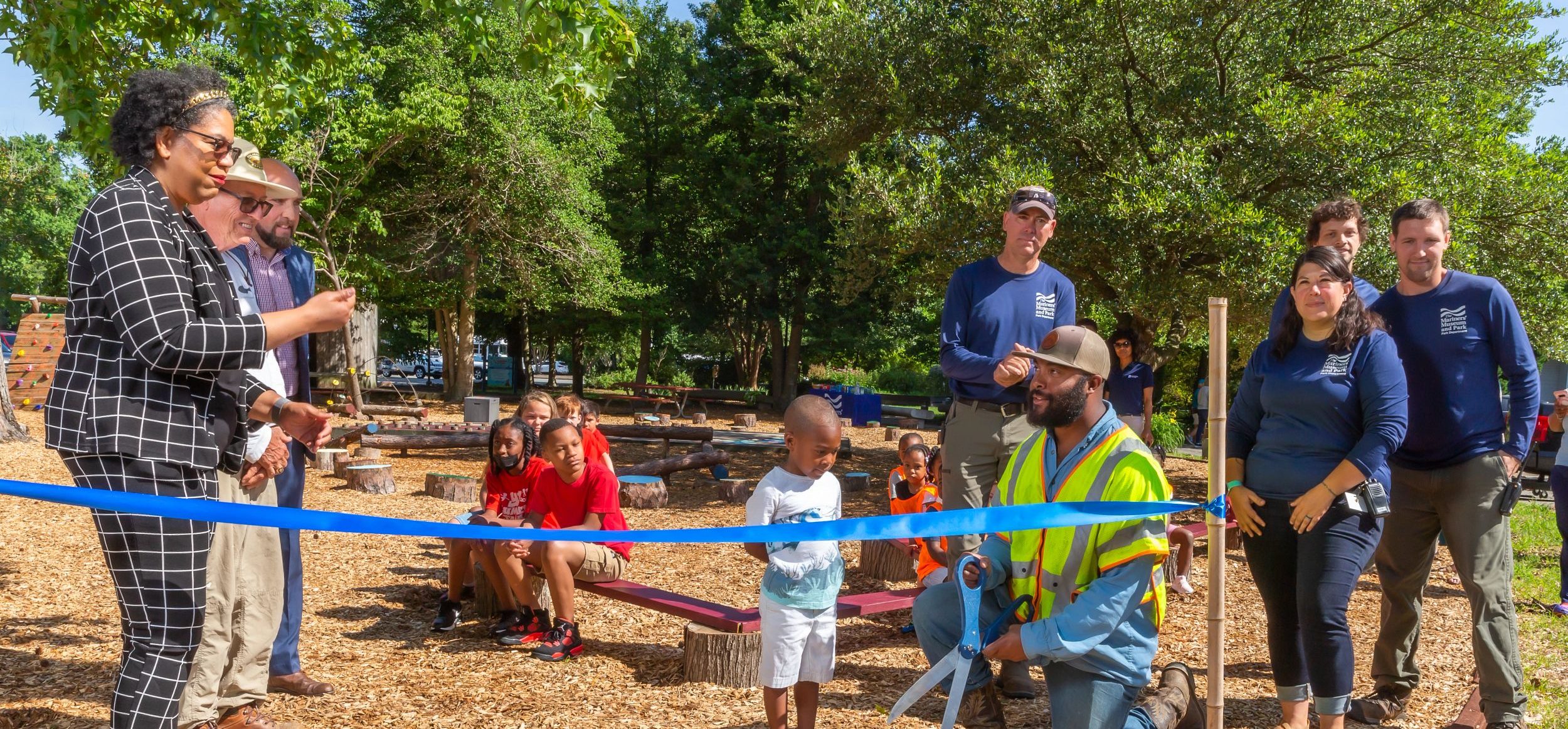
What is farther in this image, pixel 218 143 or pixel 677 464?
pixel 677 464

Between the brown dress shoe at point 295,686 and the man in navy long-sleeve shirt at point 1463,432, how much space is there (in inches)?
165

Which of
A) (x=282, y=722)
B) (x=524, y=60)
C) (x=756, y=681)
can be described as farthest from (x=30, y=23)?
(x=756, y=681)

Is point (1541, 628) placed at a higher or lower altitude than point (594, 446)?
lower

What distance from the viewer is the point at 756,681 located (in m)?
4.41

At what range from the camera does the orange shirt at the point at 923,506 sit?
550 centimetres

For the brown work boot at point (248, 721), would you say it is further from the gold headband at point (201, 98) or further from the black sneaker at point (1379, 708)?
the black sneaker at point (1379, 708)

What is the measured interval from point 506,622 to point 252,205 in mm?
2468

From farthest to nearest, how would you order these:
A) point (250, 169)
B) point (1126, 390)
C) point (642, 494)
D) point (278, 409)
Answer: point (642, 494), point (1126, 390), point (250, 169), point (278, 409)

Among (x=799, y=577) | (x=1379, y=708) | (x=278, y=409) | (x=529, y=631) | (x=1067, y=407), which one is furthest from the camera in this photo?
(x=529, y=631)

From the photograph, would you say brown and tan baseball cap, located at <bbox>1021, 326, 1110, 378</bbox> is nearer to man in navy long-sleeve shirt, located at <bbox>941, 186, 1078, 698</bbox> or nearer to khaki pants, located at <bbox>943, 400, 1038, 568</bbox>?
man in navy long-sleeve shirt, located at <bbox>941, 186, 1078, 698</bbox>

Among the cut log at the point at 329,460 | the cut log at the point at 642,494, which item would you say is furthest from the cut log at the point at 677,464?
the cut log at the point at 329,460

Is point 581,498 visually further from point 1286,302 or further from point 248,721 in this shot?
point 1286,302

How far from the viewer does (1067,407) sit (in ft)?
9.19

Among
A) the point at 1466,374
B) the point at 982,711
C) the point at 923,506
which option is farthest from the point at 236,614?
the point at 1466,374
